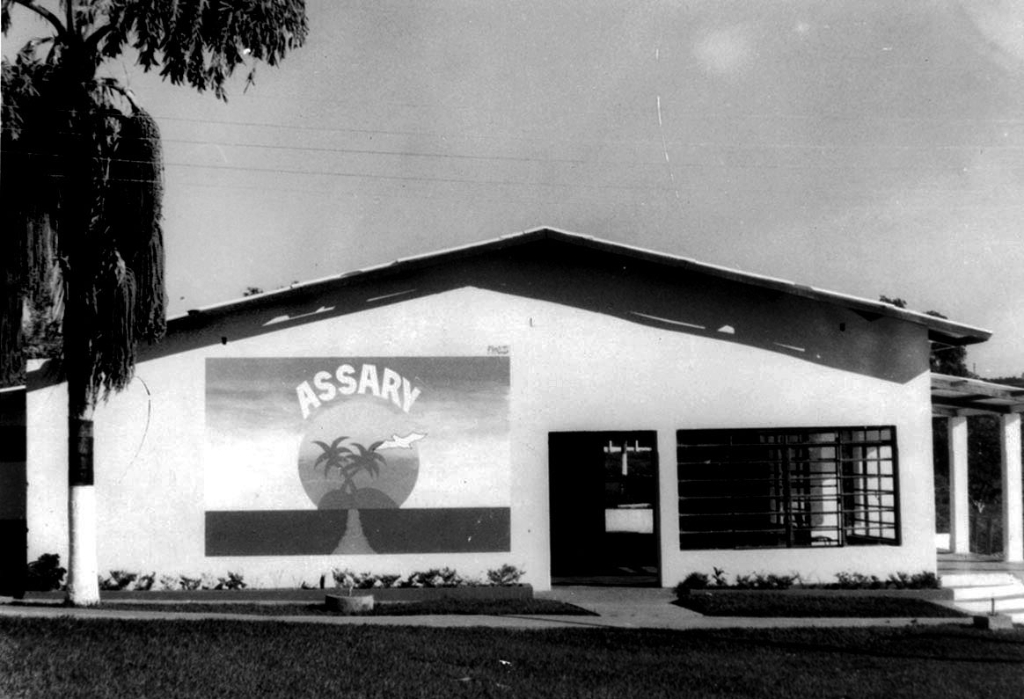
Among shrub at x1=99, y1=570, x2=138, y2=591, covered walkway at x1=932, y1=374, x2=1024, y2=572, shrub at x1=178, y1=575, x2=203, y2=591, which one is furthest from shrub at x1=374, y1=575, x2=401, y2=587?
covered walkway at x1=932, y1=374, x2=1024, y2=572

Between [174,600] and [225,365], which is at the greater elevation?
[225,365]

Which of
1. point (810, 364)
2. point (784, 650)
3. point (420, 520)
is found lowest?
point (784, 650)

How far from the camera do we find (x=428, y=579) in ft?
53.4

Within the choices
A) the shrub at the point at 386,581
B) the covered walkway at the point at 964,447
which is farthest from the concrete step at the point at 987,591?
the shrub at the point at 386,581

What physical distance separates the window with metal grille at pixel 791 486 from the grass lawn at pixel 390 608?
313cm

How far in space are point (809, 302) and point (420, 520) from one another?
21.9ft

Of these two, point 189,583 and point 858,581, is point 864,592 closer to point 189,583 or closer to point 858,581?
point 858,581

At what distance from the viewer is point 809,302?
1741cm

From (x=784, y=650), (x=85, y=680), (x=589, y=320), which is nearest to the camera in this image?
(x=85, y=680)

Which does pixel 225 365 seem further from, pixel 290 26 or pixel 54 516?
pixel 290 26

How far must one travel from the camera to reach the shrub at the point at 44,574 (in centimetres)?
1555

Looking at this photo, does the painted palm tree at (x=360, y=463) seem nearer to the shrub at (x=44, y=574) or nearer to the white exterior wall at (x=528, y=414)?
the white exterior wall at (x=528, y=414)

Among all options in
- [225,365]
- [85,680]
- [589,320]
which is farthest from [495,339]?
[85,680]

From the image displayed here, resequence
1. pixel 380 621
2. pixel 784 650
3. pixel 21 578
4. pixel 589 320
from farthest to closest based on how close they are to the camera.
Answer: pixel 589 320
pixel 21 578
pixel 380 621
pixel 784 650
